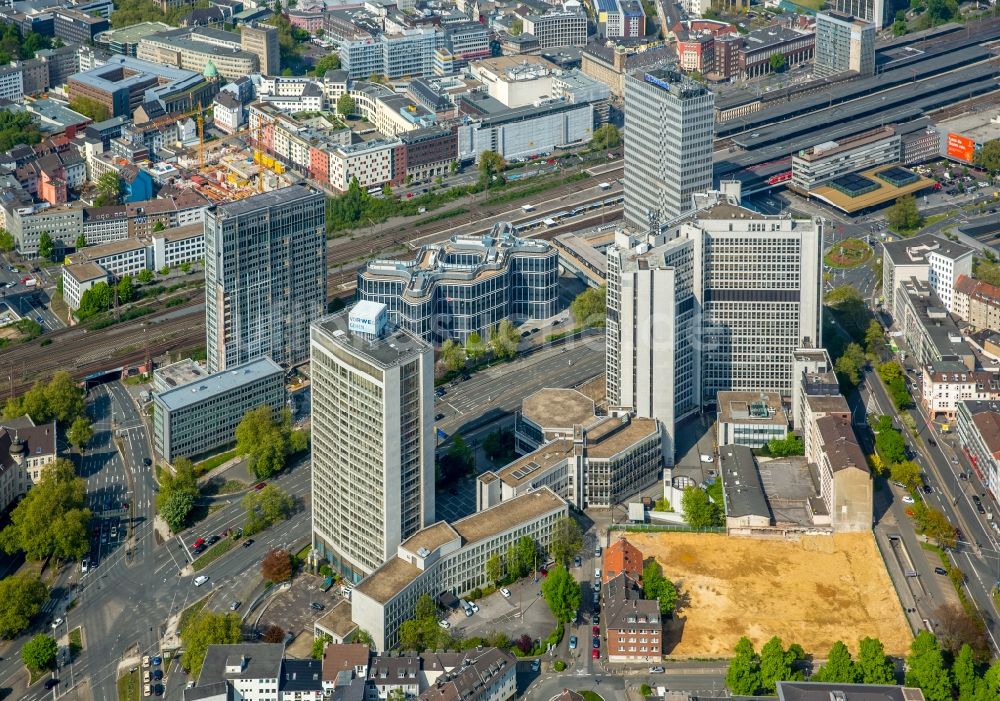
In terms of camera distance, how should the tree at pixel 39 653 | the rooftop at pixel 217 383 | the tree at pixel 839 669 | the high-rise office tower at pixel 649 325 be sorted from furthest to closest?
the rooftop at pixel 217 383 → the high-rise office tower at pixel 649 325 → the tree at pixel 39 653 → the tree at pixel 839 669

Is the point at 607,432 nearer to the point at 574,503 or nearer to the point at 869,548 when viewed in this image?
the point at 574,503

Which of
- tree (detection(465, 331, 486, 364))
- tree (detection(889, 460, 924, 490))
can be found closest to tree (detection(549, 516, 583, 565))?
tree (detection(889, 460, 924, 490))

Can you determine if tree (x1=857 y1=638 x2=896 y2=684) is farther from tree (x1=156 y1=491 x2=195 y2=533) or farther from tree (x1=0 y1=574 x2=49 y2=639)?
tree (x1=0 y1=574 x2=49 y2=639)

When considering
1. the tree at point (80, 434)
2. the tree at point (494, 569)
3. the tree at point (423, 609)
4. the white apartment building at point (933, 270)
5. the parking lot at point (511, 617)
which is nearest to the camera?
the tree at point (423, 609)

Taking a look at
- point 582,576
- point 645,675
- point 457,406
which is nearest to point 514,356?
point 457,406

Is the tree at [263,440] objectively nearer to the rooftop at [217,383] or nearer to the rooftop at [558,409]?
the rooftop at [217,383]

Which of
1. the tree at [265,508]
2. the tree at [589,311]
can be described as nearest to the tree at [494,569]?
the tree at [265,508]
